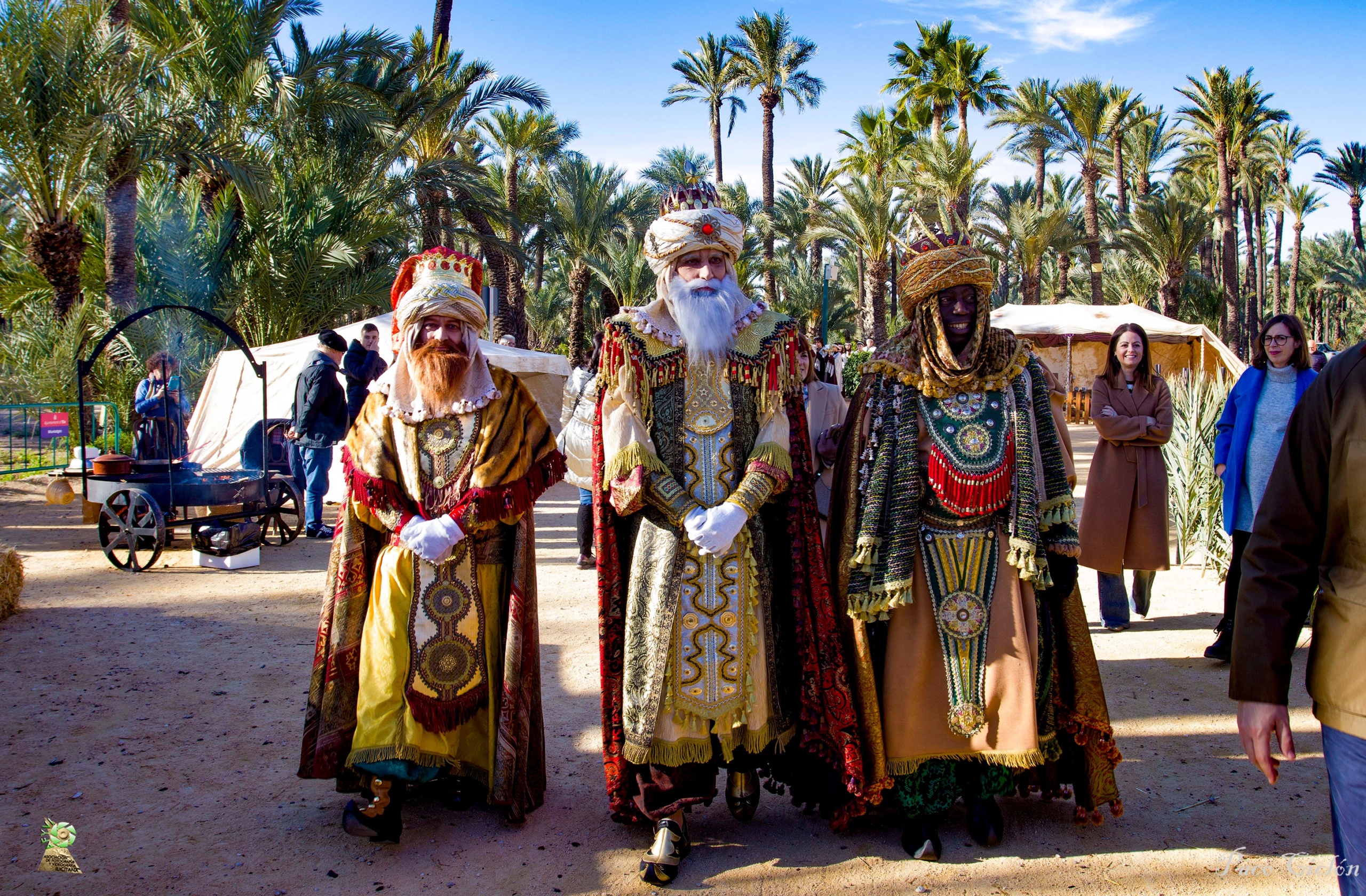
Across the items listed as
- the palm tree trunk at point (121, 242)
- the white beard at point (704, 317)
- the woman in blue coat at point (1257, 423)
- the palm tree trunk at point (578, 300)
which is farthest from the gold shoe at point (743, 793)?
the palm tree trunk at point (578, 300)

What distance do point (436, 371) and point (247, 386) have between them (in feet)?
37.4

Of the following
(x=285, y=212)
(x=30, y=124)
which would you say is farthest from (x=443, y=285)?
(x=285, y=212)

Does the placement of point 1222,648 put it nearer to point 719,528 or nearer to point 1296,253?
point 719,528

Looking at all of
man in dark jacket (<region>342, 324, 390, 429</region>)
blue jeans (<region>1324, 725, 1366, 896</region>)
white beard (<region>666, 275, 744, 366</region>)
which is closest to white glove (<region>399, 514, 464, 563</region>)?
white beard (<region>666, 275, 744, 366</region>)

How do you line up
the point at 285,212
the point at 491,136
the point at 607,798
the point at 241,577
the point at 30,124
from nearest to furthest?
the point at 607,798
the point at 241,577
the point at 30,124
the point at 285,212
the point at 491,136

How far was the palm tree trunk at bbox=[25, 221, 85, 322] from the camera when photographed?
1287cm

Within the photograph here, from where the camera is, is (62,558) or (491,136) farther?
(491,136)

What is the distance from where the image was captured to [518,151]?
85.4 ft

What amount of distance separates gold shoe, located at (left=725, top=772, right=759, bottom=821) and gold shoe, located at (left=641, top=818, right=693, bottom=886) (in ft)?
0.86

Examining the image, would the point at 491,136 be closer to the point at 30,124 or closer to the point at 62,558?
the point at 30,124

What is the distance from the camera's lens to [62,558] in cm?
799

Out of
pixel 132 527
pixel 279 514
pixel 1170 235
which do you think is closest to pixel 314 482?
pixel 279 514

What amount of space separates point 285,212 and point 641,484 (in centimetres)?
1575

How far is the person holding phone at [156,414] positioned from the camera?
8961mm
